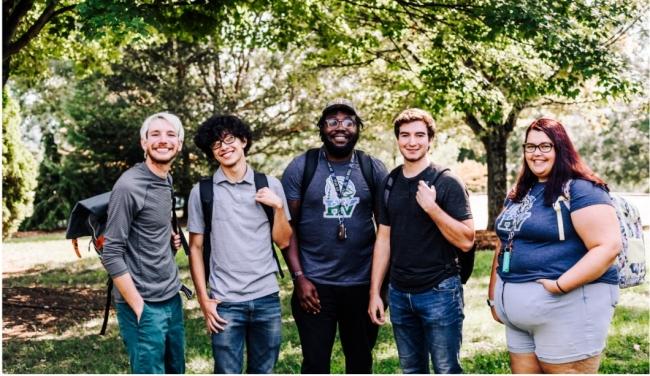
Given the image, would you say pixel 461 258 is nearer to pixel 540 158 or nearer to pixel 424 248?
pixel 424 248

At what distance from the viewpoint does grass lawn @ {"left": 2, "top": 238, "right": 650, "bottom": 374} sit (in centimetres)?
609

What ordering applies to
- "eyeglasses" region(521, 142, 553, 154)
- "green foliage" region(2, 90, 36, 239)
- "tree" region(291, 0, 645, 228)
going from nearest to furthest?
"eyeglasses" region(521, 142, 553, 154)
"tree" region(291, 0, 645, 228)
"green foliage" region(2, 90, 36, 239)

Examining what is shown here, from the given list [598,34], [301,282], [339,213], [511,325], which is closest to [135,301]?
[301,282]

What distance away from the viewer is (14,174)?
12969mm

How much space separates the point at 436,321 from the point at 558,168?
1.15 metres

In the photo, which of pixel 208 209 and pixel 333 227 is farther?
pixel 333 227

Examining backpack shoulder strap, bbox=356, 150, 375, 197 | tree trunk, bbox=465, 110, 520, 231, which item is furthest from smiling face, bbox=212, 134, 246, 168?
tree trunk, bbox=465, 110, 520, 231

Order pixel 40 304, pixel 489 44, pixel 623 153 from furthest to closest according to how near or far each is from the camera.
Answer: pixel 623 153 → pixel 40 304 → pixel 489 44

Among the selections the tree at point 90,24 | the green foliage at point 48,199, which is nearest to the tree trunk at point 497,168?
the tree at point 90,24

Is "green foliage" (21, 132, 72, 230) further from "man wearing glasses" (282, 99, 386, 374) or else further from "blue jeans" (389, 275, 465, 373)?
"blue jeans" (389, 275, 465, 373)

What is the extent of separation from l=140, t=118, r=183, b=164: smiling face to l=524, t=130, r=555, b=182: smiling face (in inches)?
81.2

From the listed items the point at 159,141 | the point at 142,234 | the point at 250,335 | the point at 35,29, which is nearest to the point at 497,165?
the point at 35,29

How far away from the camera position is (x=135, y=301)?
137 inches

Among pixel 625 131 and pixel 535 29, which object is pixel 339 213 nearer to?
pixel 535 29
